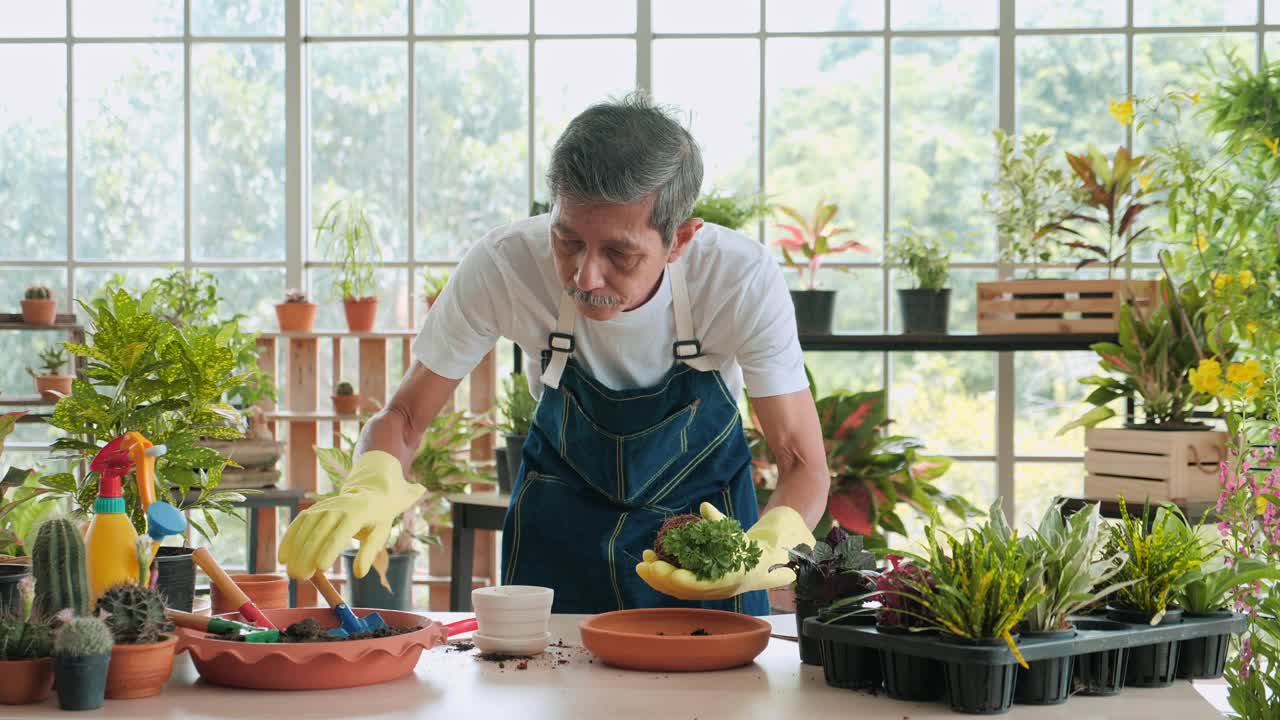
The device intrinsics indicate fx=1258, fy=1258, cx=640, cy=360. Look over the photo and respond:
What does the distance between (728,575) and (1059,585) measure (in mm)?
384

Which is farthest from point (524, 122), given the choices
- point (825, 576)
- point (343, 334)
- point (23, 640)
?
point (23, 640)

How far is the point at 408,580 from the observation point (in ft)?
14.8

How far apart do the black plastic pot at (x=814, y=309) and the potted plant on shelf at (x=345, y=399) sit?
186 cm

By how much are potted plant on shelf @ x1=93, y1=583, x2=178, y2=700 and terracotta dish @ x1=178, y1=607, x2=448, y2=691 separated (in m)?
0.03

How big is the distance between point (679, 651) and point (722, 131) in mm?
4059

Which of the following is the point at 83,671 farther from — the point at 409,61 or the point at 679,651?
the point at 409,61

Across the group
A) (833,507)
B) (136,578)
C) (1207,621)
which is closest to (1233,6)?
(833,507)

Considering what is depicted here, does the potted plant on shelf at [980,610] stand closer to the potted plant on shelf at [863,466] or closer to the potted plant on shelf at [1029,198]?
the potted plant on shelf at [863,466]

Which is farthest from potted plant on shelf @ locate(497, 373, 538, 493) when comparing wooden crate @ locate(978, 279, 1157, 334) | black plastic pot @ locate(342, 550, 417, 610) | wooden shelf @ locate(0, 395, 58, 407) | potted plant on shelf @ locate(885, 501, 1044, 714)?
potted plant on shelf @ locate(885, 501, 1044, 714)

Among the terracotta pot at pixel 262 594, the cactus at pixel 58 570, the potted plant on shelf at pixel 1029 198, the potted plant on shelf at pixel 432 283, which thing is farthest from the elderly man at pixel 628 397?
the potted plant on shelf at pixel 432 283

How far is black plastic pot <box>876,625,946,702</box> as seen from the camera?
127cm

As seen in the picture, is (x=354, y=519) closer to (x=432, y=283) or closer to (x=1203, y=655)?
(x=1203, y=655)

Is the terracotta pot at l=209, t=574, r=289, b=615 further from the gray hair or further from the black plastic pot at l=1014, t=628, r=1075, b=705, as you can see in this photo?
the black plastic pot at l=1014, t=628, r=1075, b=705

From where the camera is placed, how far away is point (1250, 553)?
2.37 m
